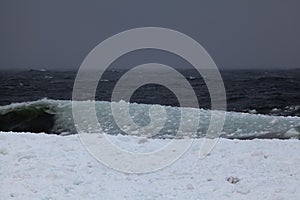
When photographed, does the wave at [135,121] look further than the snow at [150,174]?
Yes

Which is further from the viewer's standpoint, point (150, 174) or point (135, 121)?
point (135, 121)

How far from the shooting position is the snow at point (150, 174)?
5887 mm

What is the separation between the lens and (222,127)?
529 inches

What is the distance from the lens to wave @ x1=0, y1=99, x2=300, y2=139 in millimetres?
12805

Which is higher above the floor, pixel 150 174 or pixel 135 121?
pixel 150 174

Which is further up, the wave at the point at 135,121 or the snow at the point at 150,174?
the snow at the point at 150,174

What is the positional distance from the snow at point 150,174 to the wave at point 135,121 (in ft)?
14.6

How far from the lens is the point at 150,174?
6805 millimetres

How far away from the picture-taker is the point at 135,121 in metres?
13.9

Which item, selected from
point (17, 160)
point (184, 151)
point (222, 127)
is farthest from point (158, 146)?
point (222, 127)

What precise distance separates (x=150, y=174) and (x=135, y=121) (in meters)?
7.09

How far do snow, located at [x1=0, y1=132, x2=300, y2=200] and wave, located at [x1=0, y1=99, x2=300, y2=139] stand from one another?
4.44m

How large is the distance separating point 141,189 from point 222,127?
777 centimetres

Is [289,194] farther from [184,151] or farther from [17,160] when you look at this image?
[17,160]
